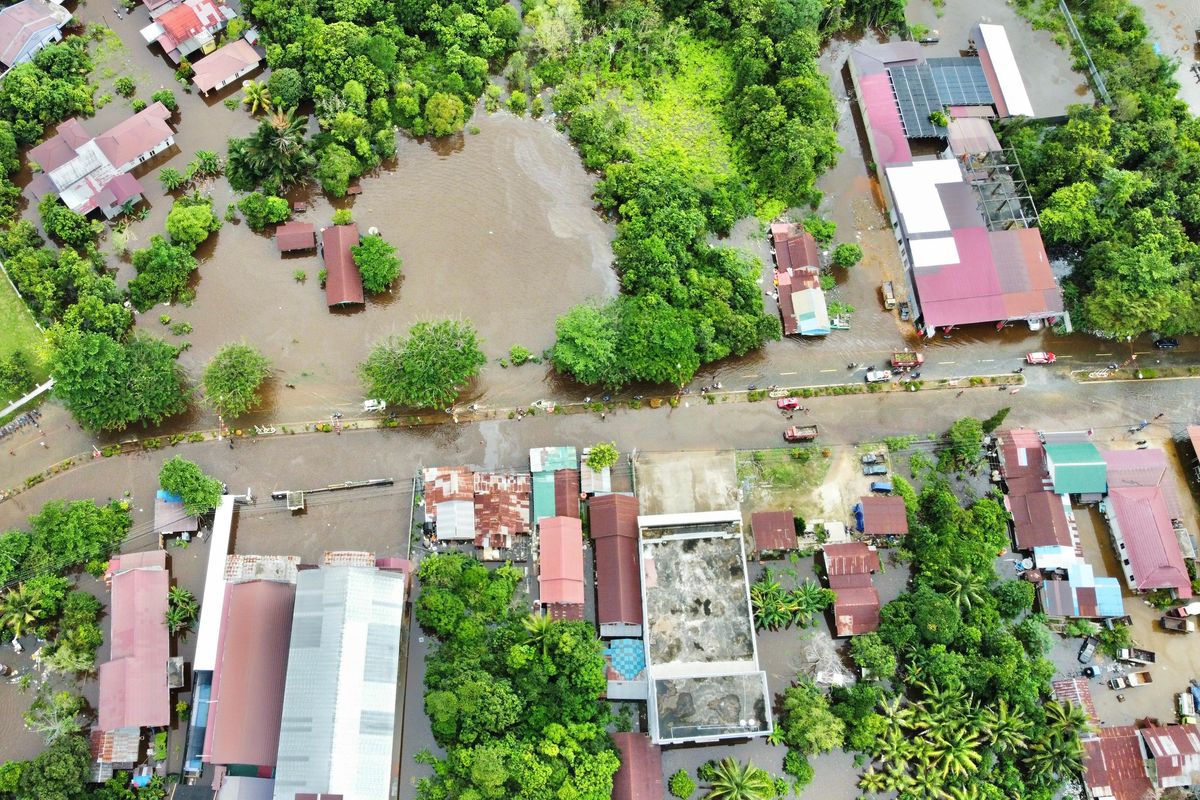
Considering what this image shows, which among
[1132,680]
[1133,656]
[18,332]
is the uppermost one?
[18,332]

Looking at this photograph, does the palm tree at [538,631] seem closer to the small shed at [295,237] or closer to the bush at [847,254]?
the small shed at [295,237]

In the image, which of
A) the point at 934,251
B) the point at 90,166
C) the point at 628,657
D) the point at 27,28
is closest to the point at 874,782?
the point at 628,657

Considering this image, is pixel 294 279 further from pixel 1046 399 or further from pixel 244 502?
pixel 1046 399

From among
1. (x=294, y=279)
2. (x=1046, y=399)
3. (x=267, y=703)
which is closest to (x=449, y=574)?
(x=267, y=703)

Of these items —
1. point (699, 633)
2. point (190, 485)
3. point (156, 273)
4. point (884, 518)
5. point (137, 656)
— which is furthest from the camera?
point (156, 273)

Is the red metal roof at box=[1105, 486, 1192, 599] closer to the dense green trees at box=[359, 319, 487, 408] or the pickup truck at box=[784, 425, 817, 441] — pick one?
the pickup truck at box=[784, 425, 817, 441]

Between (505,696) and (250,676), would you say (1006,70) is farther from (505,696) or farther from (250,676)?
(250,676)

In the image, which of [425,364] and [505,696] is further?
[425,364]

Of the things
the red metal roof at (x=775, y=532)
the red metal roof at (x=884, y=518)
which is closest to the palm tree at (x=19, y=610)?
the red metal roof at (x=775, y=532)
